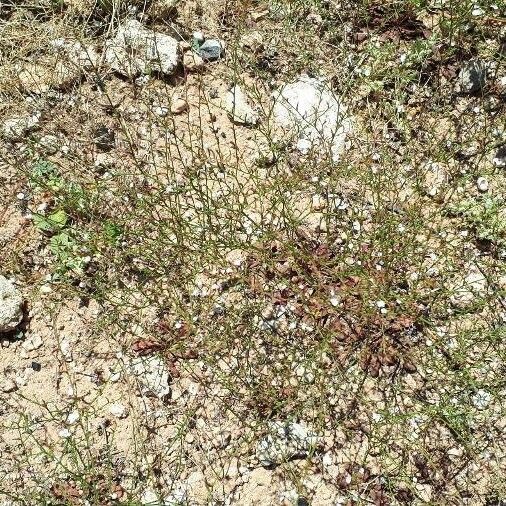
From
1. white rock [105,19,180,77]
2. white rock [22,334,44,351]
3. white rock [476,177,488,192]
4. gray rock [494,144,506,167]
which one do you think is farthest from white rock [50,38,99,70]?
gray rock [494,144,506,167]

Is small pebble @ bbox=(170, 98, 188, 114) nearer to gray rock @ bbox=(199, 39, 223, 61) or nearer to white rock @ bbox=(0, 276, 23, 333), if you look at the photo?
gray rock @ bbox=(199, 39, 223, 61)

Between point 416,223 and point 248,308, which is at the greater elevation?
point 416,223

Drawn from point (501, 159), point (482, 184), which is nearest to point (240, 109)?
point (482, 184)

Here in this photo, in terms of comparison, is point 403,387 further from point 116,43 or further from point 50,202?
point 116,43

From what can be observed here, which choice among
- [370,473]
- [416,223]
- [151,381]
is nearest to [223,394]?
[151,381]

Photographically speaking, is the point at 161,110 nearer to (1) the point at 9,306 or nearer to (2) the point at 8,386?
(1) the point at 9,306

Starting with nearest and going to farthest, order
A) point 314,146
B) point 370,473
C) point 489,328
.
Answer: point 370,473 → point 489,328 → point 314,146
